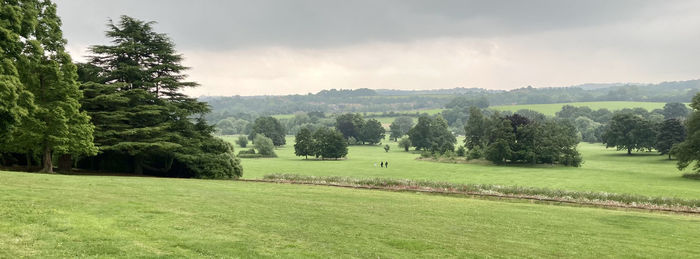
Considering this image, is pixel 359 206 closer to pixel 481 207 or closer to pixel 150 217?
pixel 481 207

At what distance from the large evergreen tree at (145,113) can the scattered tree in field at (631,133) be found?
95.5m

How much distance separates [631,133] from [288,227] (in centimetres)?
10877

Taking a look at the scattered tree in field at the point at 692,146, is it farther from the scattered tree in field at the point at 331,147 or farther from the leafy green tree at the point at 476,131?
the scattered tree in field at the point at 331,147

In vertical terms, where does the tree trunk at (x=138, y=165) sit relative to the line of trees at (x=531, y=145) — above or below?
below

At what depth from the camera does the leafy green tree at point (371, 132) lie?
6511 inches

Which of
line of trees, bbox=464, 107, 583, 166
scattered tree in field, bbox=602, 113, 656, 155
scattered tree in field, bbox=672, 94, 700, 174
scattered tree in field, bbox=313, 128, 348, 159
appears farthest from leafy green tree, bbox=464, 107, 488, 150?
scattered tree in field, bbox=672, 94, 700, 174

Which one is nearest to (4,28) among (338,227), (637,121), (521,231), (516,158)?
(338,227)

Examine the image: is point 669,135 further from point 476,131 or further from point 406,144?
point 406,144

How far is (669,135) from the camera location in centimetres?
9244

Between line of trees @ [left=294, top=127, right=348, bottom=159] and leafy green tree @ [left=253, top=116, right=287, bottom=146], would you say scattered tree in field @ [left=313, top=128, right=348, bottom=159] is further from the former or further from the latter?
leafy green tree @ [left=253, top=116, right=287, bottom=146]

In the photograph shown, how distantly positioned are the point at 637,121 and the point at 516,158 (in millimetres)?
37257

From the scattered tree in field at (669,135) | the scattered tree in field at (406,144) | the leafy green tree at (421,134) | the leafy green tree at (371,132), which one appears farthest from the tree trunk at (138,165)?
the leafy green tree at (371,132)

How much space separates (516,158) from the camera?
88.7 m

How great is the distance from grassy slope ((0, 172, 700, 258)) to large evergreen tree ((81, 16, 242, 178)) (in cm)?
1696
